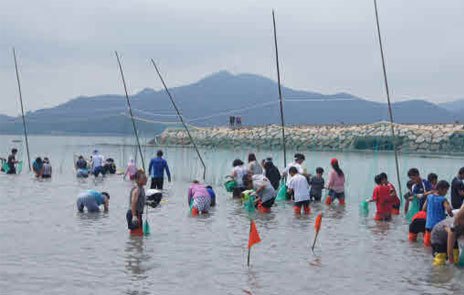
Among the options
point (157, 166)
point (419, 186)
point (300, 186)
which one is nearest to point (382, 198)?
point (419, 186)

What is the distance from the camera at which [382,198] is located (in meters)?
13.3

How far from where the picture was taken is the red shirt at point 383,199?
1318 cm

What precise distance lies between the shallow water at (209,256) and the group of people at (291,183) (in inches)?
17.6

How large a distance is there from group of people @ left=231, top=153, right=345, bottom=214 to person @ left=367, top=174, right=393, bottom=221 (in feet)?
5.51

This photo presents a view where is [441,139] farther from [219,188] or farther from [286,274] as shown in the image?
[286,274]

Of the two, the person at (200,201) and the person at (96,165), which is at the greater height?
the person at (96,165)

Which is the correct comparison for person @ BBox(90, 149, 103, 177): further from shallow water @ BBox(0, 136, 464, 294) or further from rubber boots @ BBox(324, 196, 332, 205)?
rubber boots @ BBox(324, 196, 332, 205)

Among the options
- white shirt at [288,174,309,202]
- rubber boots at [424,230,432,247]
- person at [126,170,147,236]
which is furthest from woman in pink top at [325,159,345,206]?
person at [126,170,147,236]

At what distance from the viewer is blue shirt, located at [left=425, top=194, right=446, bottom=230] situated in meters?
9.57

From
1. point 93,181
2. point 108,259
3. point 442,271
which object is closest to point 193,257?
point 108,259

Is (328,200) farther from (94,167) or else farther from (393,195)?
(94,167)

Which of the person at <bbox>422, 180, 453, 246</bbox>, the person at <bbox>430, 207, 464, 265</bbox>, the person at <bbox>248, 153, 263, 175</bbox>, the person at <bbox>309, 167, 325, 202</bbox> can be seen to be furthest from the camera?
the person at <bbox>248, 153, 263, 175</bbox>

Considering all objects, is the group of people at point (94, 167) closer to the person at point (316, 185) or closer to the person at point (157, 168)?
the person at point (157, 168)

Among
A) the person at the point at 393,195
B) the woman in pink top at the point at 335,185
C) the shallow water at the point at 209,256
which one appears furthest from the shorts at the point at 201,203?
the person at the point at 393,195
